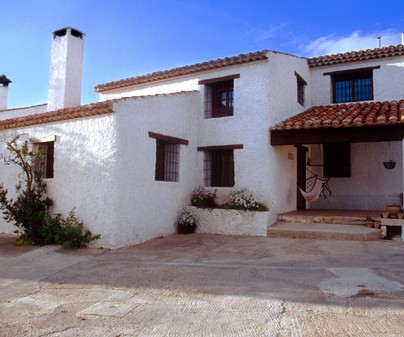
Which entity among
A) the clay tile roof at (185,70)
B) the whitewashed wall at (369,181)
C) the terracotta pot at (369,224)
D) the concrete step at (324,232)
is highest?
the clay tile roof at (185,70)

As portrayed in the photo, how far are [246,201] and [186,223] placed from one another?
5.88ft

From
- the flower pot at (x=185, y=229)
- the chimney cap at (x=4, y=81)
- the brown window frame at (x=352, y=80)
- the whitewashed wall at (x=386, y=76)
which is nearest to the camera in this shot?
the flower pot at (x=185, y=229)

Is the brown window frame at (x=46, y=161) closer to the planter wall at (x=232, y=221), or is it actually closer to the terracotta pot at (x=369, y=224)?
the planter wall at (x=232, y=221)

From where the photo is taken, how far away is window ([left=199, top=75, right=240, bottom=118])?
11.0 m

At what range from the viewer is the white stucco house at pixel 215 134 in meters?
8.27

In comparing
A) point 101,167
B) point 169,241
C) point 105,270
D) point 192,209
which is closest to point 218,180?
point 192,209

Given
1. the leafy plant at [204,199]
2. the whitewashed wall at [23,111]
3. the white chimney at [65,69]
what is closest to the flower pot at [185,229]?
the leafy plant at [204,199]

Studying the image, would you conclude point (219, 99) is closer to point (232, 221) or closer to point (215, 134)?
point (215, 134)

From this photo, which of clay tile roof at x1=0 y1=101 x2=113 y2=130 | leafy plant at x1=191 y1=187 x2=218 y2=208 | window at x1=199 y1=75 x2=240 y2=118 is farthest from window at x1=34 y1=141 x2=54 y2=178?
window at x1=199 y1=75 x2=240 y2=118

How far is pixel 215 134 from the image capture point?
10836 millimetres

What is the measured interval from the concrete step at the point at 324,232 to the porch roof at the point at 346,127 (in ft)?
7.36

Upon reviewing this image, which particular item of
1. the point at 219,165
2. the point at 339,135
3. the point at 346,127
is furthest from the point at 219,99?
the point at 346,127

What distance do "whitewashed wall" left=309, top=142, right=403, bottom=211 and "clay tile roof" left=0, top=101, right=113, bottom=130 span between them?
8105mm

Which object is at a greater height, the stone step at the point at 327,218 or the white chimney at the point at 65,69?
the white chimney at the point at 65,69
